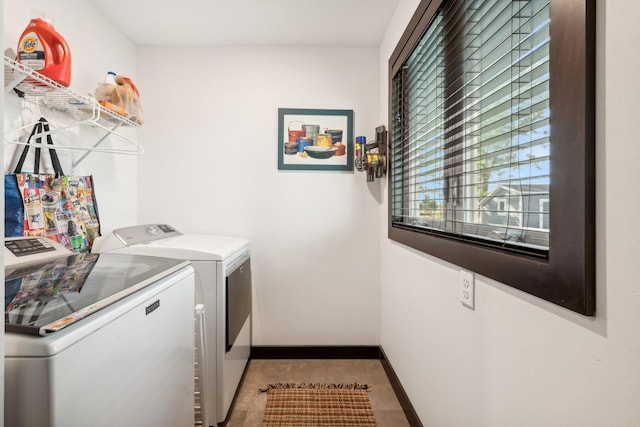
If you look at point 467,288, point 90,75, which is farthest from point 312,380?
point 90,75

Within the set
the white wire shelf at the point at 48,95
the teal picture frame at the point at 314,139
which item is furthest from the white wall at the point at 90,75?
the teal picture frame at the point at 314,139

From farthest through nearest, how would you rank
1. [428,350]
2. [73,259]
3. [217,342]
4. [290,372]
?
1. [290,372]
2. [217,342]
3. [428,350]
4. [73,259]

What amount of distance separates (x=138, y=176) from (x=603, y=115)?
2.65m

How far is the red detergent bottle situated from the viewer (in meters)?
1.26

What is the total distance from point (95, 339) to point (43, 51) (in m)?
1.26

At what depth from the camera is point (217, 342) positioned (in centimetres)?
165

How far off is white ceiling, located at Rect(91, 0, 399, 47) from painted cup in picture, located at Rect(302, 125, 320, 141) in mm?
631

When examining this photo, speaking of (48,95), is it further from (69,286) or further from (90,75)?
(69,286)

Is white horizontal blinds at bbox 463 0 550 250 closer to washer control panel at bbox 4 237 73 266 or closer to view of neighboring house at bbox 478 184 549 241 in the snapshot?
view of neighboring house at bbox 478 184 549 241

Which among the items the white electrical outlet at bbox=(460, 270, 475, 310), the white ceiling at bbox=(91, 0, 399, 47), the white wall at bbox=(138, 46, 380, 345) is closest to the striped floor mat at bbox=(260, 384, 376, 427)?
→ the white wall at bbox=(138, 46, 380, 345)

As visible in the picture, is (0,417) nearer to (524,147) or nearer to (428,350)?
(524,147)

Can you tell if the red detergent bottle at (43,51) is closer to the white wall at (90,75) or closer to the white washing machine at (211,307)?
the white wall at (90,75)

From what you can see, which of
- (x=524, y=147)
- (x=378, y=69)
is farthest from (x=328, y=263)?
(x=524, y=147)

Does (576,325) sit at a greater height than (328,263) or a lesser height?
greater
